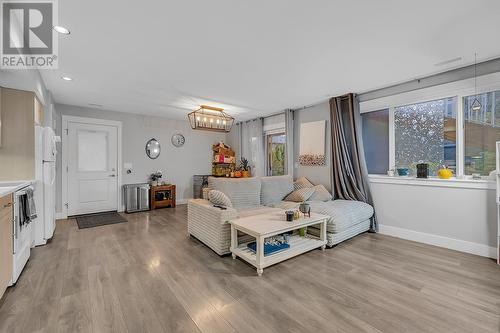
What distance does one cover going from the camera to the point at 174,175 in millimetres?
6398

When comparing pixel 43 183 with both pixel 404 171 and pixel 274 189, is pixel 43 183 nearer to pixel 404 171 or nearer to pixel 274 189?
pixel 274 189

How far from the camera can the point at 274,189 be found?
4305 millimetres

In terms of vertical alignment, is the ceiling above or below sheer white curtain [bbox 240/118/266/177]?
above

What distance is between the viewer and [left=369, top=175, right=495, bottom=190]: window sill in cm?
291

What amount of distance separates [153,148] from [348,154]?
186 inches

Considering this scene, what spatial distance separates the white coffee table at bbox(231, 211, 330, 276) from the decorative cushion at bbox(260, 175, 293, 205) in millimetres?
848

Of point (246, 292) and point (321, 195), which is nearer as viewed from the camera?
point (246, 292)

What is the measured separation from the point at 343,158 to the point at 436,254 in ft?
6.28

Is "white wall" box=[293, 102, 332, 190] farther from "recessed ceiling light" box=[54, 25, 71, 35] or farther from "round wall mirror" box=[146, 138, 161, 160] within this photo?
"recessed ceiling light" box=[54, 25, 71, 35]

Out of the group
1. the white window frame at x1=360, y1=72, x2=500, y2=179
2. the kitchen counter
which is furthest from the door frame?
the white window frame at x1=360, y1=72, x2=500, y2=179

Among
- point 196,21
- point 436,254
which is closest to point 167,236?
point 196,21

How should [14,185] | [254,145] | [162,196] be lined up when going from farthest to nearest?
[254,145], [162,196], [14,185]

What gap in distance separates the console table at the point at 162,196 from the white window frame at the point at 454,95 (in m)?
4.96

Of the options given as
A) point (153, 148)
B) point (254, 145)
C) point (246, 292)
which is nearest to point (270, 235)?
point (246, 292)
